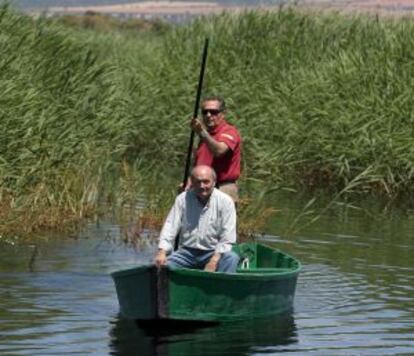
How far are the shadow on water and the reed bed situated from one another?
17.4ft

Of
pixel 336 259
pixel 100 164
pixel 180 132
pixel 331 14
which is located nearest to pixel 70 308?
pixel 336 259

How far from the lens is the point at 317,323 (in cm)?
1474

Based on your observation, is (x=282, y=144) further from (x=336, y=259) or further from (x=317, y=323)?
(x=317, y=323)

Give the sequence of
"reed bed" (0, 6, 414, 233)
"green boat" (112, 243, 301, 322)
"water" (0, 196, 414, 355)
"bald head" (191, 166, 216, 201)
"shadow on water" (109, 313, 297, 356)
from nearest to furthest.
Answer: "shadow on water" (109, 313, 297, 356) < "water" (0, 196, 414, 355) < "green boat" (112, 243, 301, 322) < "bald head" (191, 166, 216, 201) < "reed bed" (0, 6, 414, 233)

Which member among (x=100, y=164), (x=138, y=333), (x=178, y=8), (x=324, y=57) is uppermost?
(x=178, y=8)

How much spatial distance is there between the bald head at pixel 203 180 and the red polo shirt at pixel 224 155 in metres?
1.79

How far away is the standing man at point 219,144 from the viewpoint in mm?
15836

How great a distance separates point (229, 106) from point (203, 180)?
47.7 feet

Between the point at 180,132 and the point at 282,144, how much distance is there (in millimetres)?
3822

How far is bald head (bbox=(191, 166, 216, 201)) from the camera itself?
46.2ft

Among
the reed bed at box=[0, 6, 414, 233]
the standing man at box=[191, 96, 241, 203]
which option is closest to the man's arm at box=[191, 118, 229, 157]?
the standing man at box=[191, 96, 241, 203]

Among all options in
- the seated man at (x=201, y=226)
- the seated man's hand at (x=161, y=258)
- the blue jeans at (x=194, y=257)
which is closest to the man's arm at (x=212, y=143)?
the seated man at (x=201, y=226)

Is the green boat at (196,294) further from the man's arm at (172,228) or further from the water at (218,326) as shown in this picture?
the man's arm at (172,228)

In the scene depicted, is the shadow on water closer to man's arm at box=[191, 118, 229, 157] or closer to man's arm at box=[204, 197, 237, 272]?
man's arm at box=[204, 197, 237, 272]
